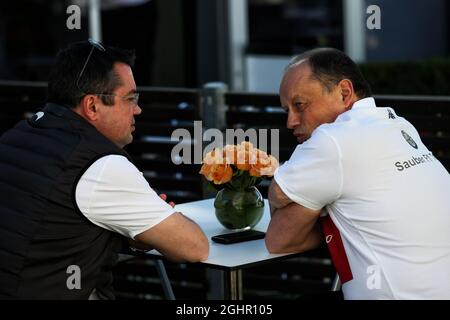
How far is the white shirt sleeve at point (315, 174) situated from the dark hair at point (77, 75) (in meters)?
0.69

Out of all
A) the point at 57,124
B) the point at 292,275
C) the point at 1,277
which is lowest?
the point at 292,275

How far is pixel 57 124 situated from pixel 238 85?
5.20 metres

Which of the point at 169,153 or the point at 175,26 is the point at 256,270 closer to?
the point at 169,153

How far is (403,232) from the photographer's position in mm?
2961

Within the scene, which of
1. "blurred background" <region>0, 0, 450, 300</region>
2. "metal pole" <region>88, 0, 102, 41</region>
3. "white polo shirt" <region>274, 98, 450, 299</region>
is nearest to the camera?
"white polo shirt" <region>274, 98, 450, 299</region>

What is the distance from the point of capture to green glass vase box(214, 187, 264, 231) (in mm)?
3721

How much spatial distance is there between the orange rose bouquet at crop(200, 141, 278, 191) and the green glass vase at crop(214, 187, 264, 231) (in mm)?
79

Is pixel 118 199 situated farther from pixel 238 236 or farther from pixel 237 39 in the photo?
pixel 237 39

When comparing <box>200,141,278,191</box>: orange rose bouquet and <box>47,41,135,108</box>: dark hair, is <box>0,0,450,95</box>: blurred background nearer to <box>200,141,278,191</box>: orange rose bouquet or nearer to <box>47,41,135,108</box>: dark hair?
<box>200,141,278,191</box>: orange rose bouquet

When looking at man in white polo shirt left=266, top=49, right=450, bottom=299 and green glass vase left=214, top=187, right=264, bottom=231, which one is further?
green glass vase left=214, top=187, right=264, bottom=231

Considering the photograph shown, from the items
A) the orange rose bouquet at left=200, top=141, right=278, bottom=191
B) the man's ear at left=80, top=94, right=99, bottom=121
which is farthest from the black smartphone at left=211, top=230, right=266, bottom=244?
the man's ear at left=80, top=94, right=99, bottom=121

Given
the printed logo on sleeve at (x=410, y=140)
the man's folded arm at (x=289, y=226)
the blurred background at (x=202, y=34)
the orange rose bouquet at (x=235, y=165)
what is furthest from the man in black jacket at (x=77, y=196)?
the blurred background at (x=202, y=34)

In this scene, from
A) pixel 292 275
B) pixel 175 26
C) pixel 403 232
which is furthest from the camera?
pixel 175 26

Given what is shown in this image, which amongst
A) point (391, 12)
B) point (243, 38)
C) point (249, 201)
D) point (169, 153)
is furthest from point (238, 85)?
point (249, 201)
